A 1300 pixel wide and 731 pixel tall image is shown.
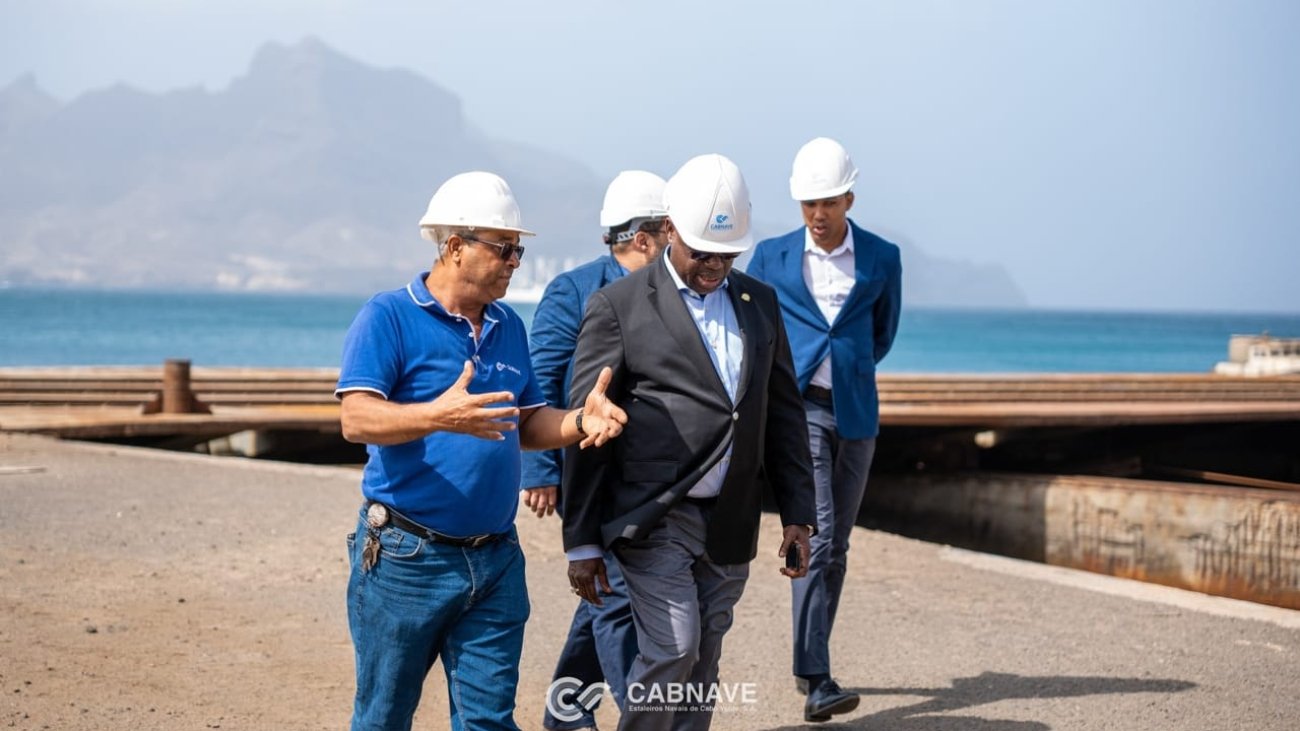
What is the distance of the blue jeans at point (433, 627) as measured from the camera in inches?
157

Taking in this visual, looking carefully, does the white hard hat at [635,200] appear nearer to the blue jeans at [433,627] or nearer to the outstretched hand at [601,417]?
the outstretched hand at [601,417]

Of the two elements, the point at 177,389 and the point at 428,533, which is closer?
the point at 428,533

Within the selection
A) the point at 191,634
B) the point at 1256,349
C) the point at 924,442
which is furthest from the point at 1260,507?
the point at 1256,349

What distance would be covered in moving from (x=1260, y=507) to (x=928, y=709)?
5152 millimetres

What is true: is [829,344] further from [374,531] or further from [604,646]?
[374,531]

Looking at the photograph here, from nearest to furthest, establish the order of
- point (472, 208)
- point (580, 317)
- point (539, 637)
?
point (472, 208) < point (580, 317) < point (539, 637)

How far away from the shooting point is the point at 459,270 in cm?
413

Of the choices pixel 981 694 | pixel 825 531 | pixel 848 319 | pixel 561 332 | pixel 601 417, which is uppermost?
pixel 848 319

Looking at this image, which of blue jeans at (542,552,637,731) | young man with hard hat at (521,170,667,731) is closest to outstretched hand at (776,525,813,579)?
blue jeans at (542,552,637,731)

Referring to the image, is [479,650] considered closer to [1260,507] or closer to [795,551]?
[795,551]

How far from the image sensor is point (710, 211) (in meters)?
4.46

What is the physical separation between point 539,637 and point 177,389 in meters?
9.67

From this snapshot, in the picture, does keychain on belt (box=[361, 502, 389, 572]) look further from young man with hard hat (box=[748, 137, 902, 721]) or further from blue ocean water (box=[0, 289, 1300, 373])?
blue ocean water (box=[0, 289, 1300, 373])

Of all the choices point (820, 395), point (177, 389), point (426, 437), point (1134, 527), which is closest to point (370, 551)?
point (426, 437)
